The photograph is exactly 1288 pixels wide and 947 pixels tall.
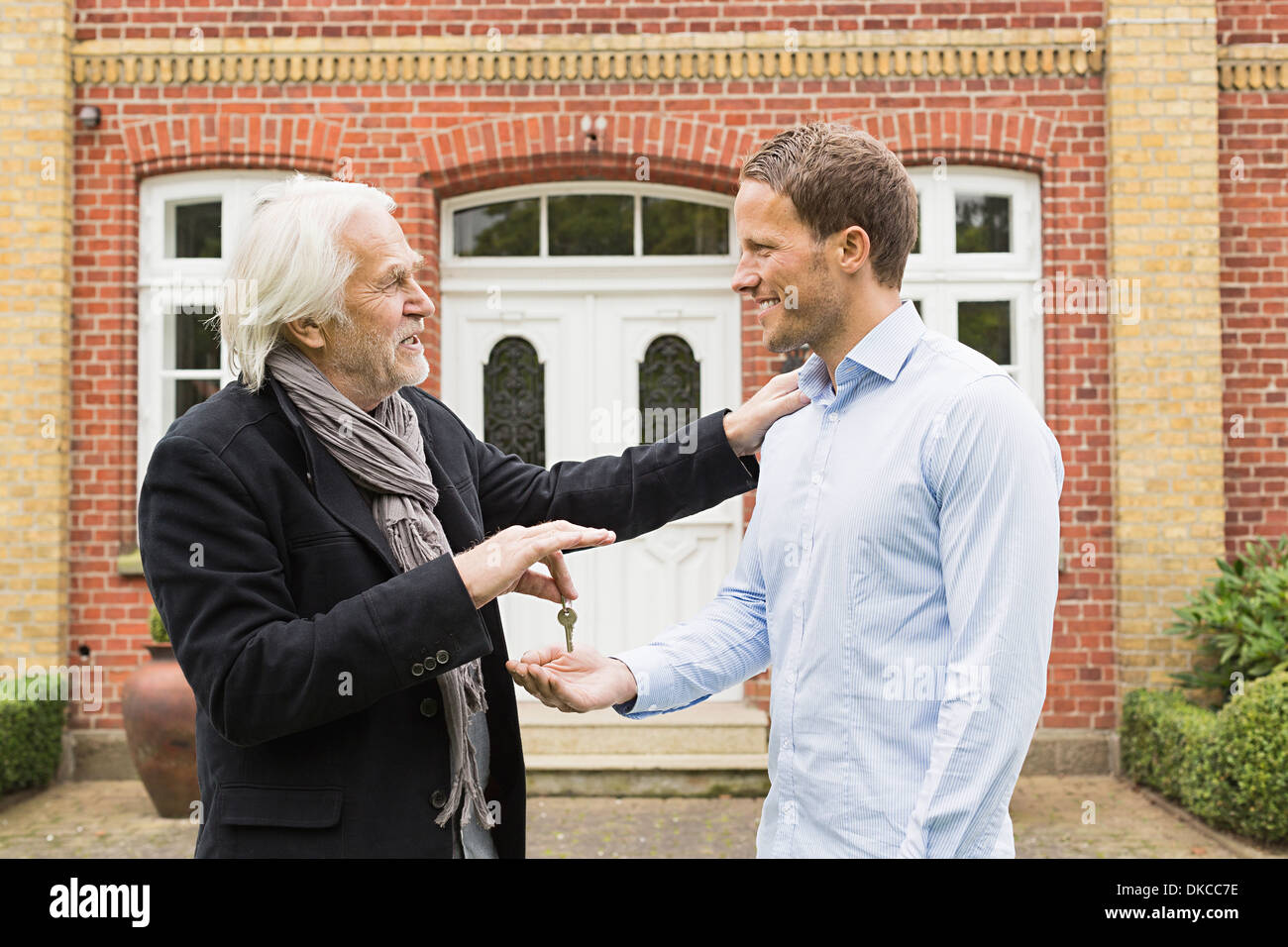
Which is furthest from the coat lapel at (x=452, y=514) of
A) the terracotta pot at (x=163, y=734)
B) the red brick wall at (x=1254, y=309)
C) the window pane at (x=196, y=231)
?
the red brick wall at (x=1254, y=309)

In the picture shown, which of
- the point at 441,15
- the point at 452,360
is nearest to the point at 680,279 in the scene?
the point at 452,360

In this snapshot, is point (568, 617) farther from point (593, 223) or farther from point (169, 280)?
point (169, 280)

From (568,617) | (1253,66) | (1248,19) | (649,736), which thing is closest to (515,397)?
(649,736)

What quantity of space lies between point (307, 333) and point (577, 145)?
5240 mm

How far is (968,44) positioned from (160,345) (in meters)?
5.30

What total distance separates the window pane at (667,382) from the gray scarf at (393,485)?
532 cm

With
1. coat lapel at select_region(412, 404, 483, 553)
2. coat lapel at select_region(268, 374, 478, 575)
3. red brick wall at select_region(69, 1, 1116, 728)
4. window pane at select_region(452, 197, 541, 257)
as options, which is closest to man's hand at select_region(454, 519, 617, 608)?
coat lapel at select_region(268, 374, 478, 575)

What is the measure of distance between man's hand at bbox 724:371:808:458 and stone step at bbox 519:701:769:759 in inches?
170

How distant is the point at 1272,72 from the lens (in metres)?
7.24

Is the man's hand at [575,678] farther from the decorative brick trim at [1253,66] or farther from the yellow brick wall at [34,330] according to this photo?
the decorative brick trim at [1253,66]

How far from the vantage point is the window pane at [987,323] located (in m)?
7.44

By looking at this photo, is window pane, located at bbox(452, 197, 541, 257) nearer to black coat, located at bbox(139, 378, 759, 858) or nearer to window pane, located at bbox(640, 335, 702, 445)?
window pane, located at bbox(640, 335, 702, 445)

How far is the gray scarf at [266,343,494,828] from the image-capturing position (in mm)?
2256
